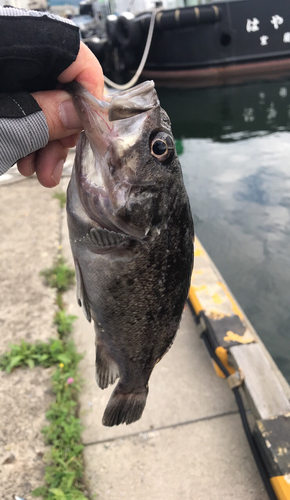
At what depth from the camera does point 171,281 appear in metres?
1.57

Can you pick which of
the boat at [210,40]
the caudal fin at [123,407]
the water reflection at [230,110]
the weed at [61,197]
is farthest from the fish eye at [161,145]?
the boat at [210,40]

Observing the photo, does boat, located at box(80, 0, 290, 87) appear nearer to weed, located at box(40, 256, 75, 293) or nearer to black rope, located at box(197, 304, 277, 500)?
weed, located at box(40, 256, 75, 293)

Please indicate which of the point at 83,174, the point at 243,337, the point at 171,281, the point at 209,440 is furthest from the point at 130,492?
the point at 83,174

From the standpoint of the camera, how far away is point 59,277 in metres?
4.07

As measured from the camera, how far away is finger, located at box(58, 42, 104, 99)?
1478 millimetres

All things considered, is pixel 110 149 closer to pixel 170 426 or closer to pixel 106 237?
pixel 106 237

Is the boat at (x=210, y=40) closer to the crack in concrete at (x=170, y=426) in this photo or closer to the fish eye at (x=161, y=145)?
the crack in concrete at (x=170, y=426)

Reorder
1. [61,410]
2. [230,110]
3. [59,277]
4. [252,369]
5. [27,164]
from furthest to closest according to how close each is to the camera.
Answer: [230,110]
[59,277]
[252,369]
[61,410]
[27,164]

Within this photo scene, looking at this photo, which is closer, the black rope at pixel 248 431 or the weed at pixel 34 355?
the black rope at pixel 248 431

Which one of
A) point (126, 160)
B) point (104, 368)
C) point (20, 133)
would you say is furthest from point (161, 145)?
point (104, 368)

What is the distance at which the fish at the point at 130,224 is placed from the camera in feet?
4.57

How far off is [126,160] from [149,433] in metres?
2.20

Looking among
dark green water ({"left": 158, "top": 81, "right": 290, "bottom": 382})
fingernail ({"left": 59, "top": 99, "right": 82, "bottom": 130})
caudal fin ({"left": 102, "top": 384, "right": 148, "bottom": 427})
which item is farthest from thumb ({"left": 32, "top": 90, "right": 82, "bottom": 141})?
dark green water ({"left": 158, "top": 81, "right": 290, "bottom": 382})

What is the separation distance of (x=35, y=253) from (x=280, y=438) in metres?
3.36
